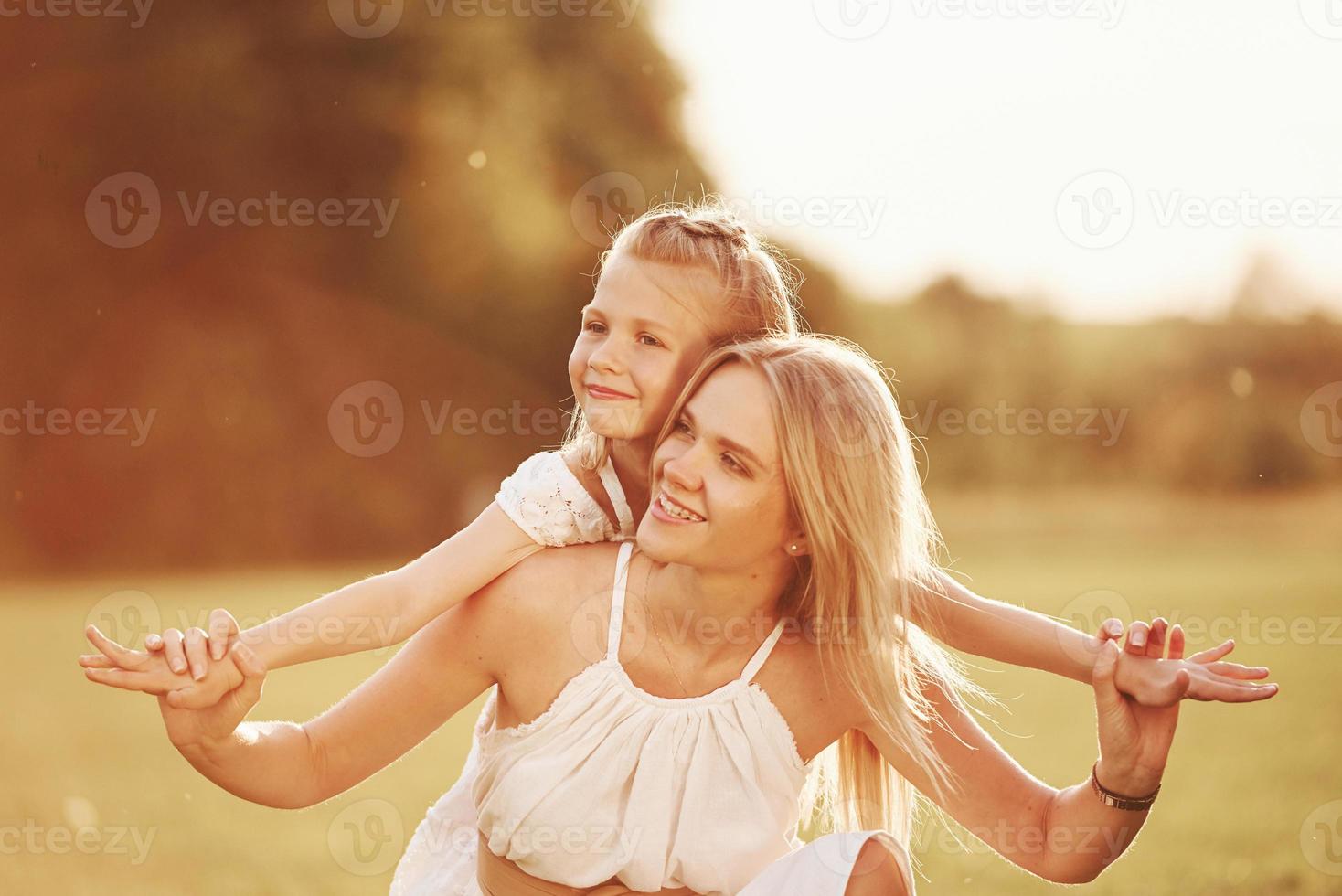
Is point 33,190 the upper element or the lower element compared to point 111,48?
lower

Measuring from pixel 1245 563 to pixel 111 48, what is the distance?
20309 millimetres

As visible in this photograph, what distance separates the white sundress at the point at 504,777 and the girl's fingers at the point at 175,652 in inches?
31.0

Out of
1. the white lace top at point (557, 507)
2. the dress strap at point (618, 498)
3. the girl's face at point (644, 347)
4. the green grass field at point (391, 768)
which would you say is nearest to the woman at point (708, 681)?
the white lace top at point (557, 507)

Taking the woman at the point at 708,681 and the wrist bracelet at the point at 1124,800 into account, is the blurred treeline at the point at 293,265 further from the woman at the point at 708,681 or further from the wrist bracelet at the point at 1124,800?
the wrist bracelet at the point at 1124,800

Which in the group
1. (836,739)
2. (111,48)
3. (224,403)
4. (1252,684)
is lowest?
(836,739)

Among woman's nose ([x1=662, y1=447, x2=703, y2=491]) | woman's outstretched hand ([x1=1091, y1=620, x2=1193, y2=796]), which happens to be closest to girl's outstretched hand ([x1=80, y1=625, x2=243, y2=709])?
woman's nose ([x1=662, y1=447, x2=703, y2=491])

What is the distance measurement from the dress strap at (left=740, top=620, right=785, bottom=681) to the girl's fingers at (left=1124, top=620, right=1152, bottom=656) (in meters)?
0.84

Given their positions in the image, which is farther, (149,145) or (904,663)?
(149,145)

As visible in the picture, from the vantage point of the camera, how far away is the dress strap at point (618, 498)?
12.3ft

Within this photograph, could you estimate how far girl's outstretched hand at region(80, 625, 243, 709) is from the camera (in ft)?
9.58

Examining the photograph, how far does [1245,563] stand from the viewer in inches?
887

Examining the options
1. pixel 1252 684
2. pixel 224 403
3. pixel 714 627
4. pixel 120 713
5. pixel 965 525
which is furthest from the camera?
pixel 965 525

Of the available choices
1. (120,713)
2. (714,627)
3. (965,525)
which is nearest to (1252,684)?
(714,627)

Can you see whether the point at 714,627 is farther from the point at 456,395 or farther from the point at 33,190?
the point at 33,190
